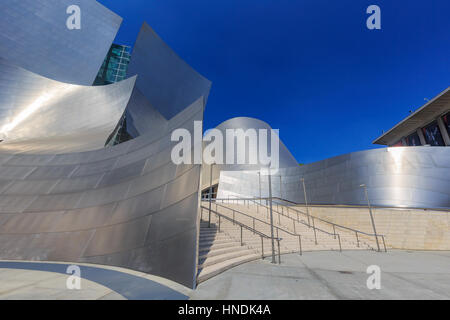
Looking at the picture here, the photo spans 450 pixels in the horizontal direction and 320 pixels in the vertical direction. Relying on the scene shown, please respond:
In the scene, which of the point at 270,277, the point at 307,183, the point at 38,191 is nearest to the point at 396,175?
the point at 307,183

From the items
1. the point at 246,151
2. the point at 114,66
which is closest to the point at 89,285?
the point at 246,151

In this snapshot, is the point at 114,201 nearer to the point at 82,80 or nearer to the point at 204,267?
the point at 204,267

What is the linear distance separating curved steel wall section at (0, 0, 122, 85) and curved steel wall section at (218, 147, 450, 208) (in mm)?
29360

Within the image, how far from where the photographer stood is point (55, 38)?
21.3 meters

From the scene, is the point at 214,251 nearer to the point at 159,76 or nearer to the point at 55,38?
the point at 55,38

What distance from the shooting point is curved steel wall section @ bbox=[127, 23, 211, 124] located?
28445mm

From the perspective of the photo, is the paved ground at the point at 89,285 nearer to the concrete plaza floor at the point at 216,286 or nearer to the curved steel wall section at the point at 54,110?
the concrete plaza floor at the point at 216,286

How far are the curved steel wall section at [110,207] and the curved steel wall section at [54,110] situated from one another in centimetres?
369

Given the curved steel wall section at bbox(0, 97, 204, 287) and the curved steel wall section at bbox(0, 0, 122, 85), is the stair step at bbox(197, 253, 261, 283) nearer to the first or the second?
the curved steel wall section at bbox(0, 97, 204, 287)

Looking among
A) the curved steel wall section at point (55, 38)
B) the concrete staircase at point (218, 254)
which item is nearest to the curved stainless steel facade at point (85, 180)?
the curved steel wall section at point (55, 38)

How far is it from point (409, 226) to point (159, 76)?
113 feet

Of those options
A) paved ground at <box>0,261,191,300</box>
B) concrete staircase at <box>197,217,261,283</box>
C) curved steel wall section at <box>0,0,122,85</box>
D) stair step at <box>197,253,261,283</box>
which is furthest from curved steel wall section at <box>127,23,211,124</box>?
stair step at <box>197,253,261,283</box>

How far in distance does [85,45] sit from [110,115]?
585 inches

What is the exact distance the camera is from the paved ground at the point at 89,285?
9.30 feet
